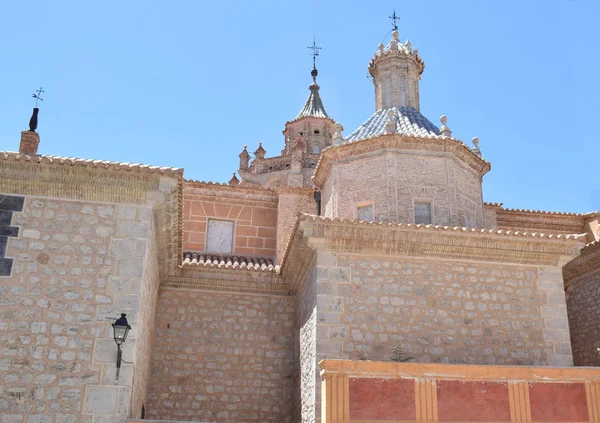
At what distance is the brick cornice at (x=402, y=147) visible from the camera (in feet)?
42.1

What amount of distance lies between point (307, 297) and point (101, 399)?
4.08 meters

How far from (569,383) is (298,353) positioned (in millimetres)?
4705

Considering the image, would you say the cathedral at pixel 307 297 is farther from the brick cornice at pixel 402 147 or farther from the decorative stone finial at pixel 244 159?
the decorative stone finial at pixel 244 159

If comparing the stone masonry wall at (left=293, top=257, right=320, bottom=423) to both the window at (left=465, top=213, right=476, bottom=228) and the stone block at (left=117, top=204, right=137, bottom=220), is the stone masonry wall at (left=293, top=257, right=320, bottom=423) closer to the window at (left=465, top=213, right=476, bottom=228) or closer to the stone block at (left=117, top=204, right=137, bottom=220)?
the stone block at (left=117, top=204, right=137, bottom=220)

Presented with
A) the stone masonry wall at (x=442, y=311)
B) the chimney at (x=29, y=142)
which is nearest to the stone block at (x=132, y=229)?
the stone masonry wall at (x=442, y=311)

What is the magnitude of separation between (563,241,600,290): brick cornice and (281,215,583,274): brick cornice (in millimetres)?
3186

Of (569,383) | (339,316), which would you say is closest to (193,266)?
(339,316)

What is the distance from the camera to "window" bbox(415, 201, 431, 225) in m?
12.4

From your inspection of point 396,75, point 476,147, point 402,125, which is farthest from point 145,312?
point 396,75

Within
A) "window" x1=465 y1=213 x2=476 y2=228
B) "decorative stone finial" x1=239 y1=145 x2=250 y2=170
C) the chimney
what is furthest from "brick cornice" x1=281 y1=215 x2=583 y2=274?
"decorative stone finial" x1=239 y1=145 x2=250 y2=170

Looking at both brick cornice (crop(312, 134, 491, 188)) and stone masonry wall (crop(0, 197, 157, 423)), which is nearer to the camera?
stone masonry wall (crop(0, 197, 157, 423))

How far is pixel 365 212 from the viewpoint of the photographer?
12.7 metres

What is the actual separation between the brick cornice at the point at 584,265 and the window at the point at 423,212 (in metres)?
3.82

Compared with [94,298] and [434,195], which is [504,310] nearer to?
[434,195]
